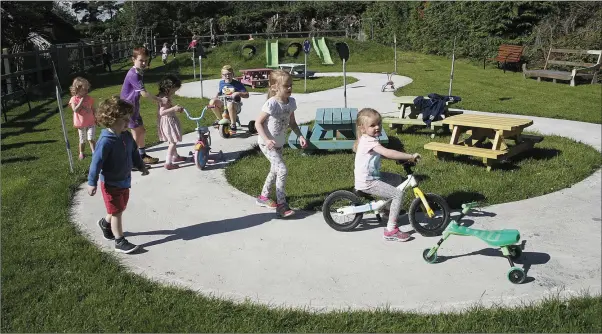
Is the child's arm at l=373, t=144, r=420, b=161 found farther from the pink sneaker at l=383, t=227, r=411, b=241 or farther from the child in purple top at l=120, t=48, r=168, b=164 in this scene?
the child in purple top at l=120, t=48, r=168, b=164

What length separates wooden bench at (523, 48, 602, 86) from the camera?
55.1 ft

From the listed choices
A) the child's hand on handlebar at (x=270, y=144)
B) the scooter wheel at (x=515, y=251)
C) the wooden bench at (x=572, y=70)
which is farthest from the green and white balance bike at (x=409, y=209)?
the wooden bench at (x=572, y=70)

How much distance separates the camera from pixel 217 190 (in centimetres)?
652

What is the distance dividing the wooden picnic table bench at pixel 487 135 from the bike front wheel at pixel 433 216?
2203 mm

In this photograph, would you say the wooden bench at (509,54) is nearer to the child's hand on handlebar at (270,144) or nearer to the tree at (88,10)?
the child's hand on handlebar at (270,144)

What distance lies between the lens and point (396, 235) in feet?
15.9

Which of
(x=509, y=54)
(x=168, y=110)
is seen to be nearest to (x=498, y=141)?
(x=168, y=110)

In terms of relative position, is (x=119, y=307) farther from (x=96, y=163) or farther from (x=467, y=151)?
(x=467, y=151)

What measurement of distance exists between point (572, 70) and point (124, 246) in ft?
54.5

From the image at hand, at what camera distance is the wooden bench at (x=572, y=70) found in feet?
55.1

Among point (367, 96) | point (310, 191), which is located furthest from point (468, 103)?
point (310, 191)

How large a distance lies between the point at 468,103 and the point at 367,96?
10.1 ft

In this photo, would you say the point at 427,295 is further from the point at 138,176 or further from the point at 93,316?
the point at 138,176


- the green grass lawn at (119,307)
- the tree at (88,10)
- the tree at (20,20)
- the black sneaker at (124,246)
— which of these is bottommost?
the green grass lawn at (119,307)
